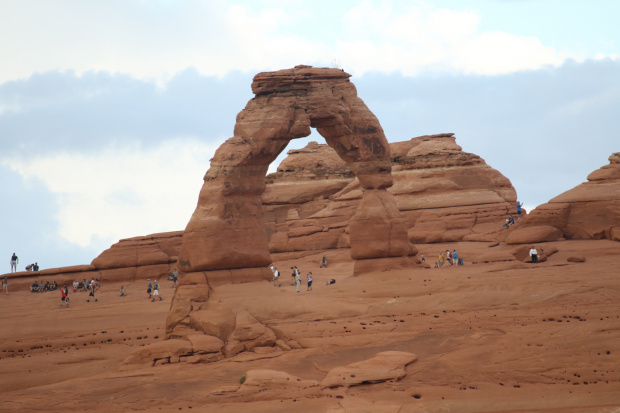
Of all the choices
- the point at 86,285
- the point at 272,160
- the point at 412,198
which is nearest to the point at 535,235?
the point at 272,160

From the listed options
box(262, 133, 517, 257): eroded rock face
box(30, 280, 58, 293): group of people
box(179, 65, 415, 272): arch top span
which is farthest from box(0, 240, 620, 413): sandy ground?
box(30, 280, 58, 293): group of people

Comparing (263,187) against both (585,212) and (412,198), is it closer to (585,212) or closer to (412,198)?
(585,212)

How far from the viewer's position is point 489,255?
35344 mm

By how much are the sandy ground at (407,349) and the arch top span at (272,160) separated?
4.56ft

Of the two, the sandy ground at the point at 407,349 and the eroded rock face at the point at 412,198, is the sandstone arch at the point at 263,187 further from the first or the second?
the eroded rock face at the point at 412,198

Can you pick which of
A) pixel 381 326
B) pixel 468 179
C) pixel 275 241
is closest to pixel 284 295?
pixel 381 326

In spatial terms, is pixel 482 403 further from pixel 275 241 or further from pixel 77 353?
pixel 275 241

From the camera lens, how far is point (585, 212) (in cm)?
3919

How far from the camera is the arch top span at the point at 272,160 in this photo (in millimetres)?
29984

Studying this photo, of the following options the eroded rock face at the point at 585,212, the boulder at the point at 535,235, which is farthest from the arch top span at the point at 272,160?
the eroded rock face at the point at 585,212

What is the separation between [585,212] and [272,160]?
15.6 m

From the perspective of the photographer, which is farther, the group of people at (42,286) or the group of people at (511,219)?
the group of people at (42,286)

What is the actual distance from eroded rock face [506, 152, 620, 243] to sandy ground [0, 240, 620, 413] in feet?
9.10

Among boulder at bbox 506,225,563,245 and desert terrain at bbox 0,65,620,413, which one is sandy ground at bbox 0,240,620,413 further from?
boulder at bbox 506,225,563,245
